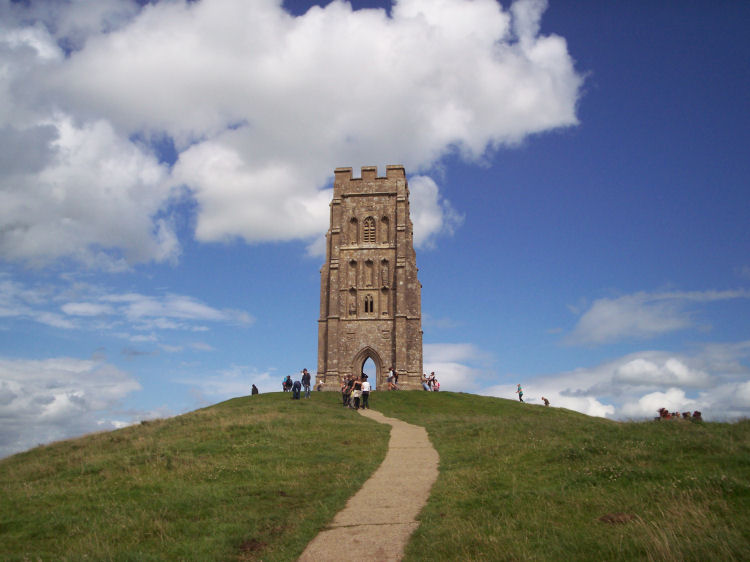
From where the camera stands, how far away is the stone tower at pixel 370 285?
1863 inches

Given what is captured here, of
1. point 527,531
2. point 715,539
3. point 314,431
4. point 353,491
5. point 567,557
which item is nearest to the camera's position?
point 715,539

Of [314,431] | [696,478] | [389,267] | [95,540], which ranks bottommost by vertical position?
[95,540]

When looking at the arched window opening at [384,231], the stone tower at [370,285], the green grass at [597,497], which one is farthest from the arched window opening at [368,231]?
the green grass at [597,497]

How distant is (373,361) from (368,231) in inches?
464

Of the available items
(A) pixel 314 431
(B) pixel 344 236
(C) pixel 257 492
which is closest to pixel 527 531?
(C) pixel 257 492

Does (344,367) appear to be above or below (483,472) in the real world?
above

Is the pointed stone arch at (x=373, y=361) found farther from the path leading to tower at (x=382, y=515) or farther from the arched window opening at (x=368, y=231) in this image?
the path leading to tower at (x=382, y=515)

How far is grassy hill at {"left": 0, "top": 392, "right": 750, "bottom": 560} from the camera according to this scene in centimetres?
761

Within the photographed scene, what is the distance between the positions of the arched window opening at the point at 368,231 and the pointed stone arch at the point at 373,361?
32.1 ft

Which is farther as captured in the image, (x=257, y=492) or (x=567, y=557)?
(x=257, y=492)

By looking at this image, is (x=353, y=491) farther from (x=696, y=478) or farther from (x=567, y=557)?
(x=696, y=478)

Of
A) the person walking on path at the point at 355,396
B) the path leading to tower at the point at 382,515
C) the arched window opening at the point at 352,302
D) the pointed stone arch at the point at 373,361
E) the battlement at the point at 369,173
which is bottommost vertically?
the path leading to tower at the point at 382,515

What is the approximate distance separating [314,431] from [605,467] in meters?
10.7

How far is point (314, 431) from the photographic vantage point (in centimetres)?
1936
